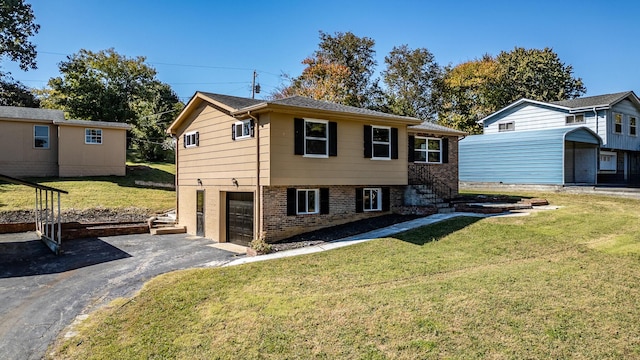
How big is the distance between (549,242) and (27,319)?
12701 millimetres

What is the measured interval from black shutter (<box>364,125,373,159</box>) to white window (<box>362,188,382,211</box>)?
1557 millimetres

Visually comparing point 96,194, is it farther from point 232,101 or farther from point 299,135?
point 299,135

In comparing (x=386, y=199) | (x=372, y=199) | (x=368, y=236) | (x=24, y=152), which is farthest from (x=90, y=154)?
(x=368, y=236)

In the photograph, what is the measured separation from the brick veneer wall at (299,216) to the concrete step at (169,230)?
21.2ft

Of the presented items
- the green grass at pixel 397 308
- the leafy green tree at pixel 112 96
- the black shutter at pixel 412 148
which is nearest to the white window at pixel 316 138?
the green grass at pixel 397 308

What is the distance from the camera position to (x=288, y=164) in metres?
13.3

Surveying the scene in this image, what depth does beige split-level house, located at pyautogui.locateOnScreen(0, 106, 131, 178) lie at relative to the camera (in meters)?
24.1

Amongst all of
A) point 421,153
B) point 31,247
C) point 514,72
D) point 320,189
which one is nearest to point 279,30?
point 421,153

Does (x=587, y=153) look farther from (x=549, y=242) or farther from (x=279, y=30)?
(x=279, y=30)

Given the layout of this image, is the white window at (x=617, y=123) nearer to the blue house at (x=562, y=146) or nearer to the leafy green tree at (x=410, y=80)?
the blue house at (x=562, y=146)

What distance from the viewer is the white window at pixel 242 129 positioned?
14.1 metres

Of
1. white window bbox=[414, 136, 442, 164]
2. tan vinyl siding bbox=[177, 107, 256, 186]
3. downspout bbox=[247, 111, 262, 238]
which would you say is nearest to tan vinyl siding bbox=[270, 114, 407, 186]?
downspout bbox=[247, 111, 262, 238]

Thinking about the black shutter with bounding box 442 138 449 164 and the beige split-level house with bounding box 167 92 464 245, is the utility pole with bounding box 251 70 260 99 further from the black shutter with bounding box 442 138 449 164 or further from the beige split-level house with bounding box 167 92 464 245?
the black shutter with bounding box 442 138 449 164

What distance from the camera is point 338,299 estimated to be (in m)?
7.63
